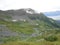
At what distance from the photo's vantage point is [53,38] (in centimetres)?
5853

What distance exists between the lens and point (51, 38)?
56.4 m

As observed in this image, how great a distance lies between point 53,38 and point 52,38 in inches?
61.4

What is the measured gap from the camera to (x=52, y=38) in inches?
2247

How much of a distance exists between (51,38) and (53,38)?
232 centimetres

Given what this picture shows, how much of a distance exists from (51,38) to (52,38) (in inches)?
30.3
